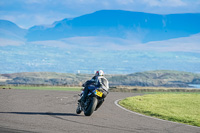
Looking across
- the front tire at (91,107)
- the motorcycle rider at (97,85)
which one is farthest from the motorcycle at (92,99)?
the motorcycle rider at (97,85)

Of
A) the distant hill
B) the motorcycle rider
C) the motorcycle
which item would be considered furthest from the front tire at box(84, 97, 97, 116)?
the distant hill

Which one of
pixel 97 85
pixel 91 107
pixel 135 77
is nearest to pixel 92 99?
pixel 91 107

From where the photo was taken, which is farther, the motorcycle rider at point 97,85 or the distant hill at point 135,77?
the distant hill at point 135,77

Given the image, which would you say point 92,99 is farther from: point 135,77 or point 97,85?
point 135,77

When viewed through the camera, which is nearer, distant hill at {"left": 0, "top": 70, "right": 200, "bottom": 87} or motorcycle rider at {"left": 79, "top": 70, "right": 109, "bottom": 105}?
motorcycle rider at {"left": 79, "top": 70, "right": 109, "bottom": 105}

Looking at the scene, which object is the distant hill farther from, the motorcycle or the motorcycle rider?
the motorcycle

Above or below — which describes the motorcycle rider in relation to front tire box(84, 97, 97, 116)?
above

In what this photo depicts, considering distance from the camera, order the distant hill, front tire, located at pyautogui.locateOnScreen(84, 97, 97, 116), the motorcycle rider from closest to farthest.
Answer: front tire, located at pyautogui.locateOnScreen(84, 97, 97, 116), the motorcycle rider, the distant hill

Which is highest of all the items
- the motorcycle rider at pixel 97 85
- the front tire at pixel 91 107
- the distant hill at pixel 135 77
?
the distant hill at pixel 135 77

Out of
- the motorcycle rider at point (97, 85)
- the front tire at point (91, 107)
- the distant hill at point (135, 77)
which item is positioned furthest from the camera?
the distant hill at point (135, 77)

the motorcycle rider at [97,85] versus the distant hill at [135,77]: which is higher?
the distant hill at [135,77]

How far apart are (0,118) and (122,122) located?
14.1ft

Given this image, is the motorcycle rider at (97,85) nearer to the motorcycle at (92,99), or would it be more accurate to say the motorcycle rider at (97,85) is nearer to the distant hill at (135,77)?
the motorcycle at (92,99)

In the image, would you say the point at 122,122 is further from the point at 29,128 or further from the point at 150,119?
the point at 29,128
